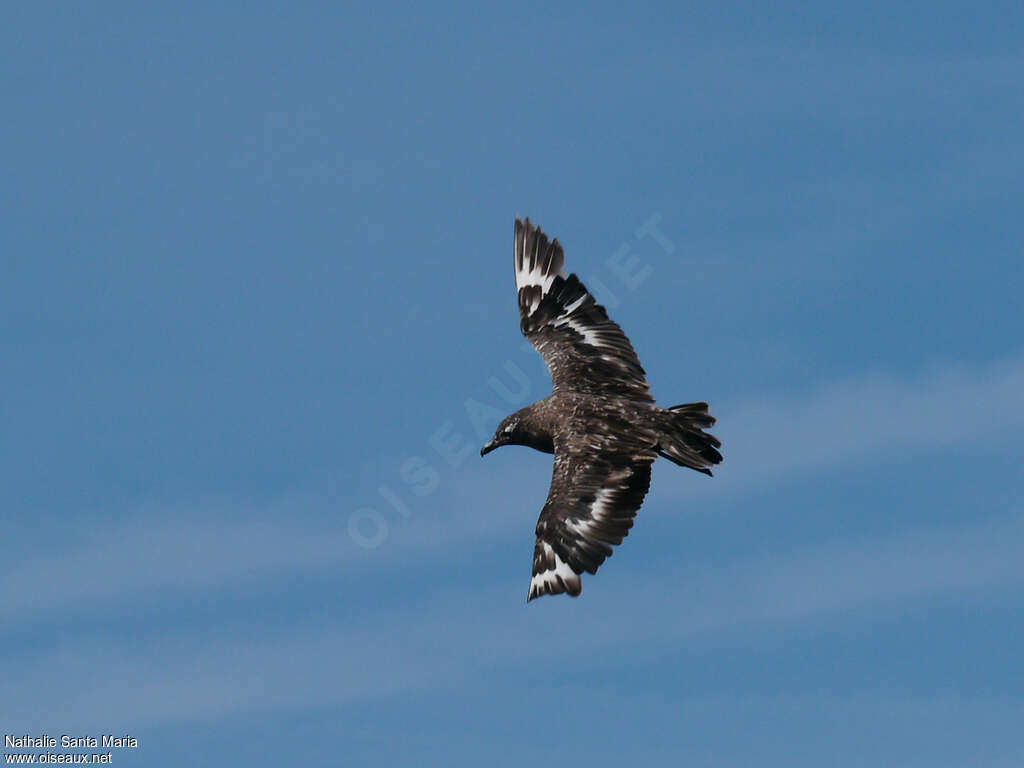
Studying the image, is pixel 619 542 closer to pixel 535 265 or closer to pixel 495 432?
pixel 495 432

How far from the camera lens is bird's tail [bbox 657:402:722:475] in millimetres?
23188

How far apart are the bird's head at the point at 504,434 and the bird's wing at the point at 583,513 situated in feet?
5.72

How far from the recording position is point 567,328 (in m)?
26.2

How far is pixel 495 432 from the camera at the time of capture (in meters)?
25.4

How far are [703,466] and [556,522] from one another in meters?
2.72

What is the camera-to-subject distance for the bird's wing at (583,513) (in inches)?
846

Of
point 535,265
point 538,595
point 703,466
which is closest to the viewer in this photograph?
point 538,595

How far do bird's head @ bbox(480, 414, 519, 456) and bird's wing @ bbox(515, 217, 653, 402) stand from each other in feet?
3.22

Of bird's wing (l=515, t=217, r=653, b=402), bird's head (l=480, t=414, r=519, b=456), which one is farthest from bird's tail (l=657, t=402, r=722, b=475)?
bird's head (l=480, t=414, r=519, b=456)

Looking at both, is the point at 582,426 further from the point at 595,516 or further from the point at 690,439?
the point at 595,516

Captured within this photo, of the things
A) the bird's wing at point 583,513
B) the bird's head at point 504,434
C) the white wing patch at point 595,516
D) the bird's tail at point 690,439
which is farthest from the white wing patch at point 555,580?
the bird's head at point 504,434

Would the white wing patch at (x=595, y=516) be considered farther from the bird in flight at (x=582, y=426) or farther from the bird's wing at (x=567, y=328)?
the bird's wing at (x=567, y=328)

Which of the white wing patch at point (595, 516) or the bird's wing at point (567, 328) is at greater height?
the bird's wing at point (567, 328)

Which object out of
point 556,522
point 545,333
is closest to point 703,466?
point 556,522
